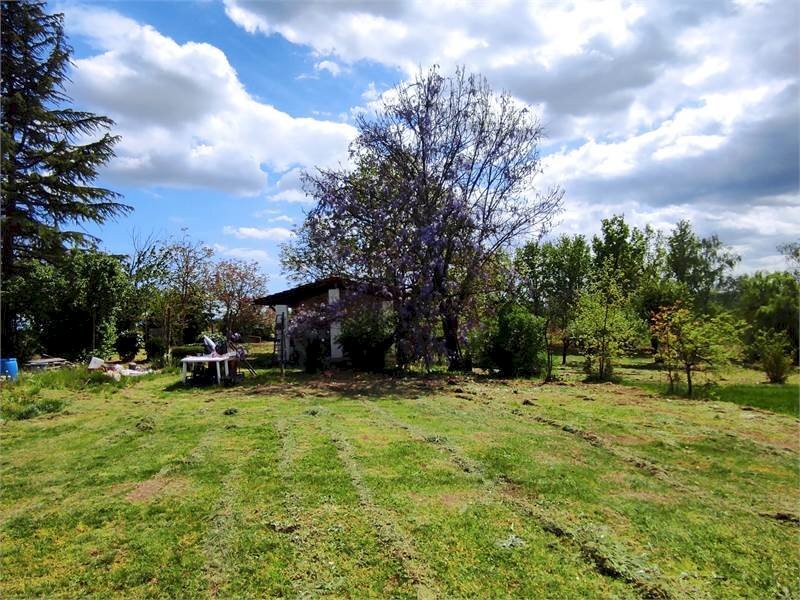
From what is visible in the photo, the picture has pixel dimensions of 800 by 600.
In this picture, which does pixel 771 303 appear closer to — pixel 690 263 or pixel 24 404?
pixel 690 263

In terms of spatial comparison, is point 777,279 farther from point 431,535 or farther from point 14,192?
point 14,192

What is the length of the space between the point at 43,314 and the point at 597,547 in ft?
62.6

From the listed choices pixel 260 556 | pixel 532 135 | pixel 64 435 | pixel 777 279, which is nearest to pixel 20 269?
pixel 64 435

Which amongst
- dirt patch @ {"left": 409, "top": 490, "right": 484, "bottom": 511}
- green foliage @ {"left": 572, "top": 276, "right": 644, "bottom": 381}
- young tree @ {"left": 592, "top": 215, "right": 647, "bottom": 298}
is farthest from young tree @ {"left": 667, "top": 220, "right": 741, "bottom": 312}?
dirt patch @ {"left": 409, "top": 490, "right": 484, "bottom": 511}

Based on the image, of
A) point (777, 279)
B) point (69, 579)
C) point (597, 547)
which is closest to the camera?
point (69, 579)

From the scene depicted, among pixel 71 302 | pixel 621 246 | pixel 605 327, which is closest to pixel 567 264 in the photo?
pixel 621 246

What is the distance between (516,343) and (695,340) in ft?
15.3

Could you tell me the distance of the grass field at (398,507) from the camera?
2846mm

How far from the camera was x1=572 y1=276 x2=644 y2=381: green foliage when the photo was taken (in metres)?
14.1

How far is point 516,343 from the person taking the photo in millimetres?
14156

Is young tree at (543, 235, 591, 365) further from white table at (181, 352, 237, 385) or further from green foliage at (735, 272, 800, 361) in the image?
white table at (181, 352, 237, 385)

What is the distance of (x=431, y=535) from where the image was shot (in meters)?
3.30

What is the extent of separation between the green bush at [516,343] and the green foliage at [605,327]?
1358mm

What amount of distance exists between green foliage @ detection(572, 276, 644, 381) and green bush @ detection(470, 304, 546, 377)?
4.45 ft
